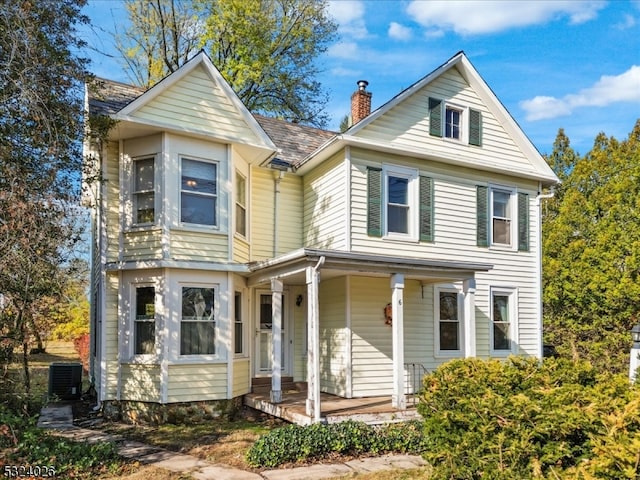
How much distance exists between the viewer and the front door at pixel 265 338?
12.3 m

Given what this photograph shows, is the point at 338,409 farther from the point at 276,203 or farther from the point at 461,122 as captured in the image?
the point at 461,122

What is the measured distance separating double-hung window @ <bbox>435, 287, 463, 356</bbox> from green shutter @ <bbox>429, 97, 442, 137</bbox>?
152 inches

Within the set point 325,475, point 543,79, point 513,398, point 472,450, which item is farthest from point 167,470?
point 543,79

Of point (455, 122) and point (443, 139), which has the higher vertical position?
point (455, 122)

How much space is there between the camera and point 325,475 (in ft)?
22.0

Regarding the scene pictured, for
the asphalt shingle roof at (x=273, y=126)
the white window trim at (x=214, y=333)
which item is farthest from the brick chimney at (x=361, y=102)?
the white window trim at (x=214, y=333)

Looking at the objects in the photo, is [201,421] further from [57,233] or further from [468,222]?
[468,222]

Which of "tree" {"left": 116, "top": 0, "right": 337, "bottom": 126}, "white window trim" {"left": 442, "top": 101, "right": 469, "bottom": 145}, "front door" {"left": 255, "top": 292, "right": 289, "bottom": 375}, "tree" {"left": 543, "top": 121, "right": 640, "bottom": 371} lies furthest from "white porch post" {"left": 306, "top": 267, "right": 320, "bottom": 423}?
"tree" {"left": 116, "top": 0, "right": 337, "bottom": 126}

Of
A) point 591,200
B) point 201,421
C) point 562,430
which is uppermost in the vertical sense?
point 591,200

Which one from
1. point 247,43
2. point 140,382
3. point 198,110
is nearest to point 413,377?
point 140,382

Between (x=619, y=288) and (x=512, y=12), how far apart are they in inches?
413

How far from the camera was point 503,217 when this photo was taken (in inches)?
533

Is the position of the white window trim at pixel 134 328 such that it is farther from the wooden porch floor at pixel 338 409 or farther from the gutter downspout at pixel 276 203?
the gutter downspout at pixel 276 203

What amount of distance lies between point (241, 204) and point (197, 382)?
4045mm
